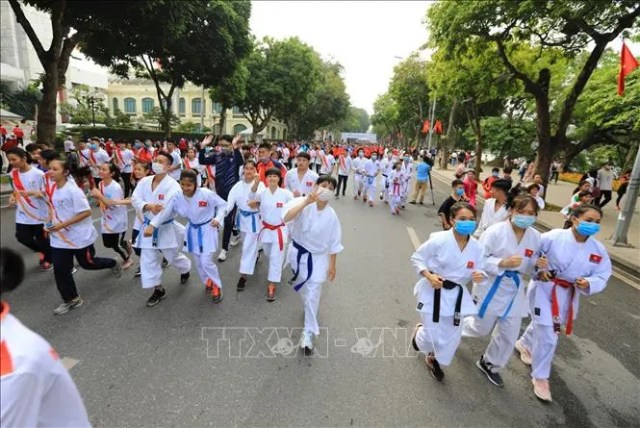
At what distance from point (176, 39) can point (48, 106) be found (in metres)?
6.09

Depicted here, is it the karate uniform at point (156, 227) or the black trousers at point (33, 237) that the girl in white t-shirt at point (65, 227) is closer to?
the karate uniform at point (156, 227)

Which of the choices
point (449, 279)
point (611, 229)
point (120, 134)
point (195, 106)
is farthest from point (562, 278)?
point (195, 106)

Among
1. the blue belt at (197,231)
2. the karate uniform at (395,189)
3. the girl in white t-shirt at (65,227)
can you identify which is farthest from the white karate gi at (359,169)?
the girl in white t-shirt at (65,227)

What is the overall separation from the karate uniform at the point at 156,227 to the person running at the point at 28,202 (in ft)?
5.24

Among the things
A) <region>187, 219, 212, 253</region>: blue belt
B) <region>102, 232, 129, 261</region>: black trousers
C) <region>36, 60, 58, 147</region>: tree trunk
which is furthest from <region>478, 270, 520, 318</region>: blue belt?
<region>36, 60, 58, 147</region>: tree trunk

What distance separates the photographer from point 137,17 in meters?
11.9

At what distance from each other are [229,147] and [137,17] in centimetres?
844

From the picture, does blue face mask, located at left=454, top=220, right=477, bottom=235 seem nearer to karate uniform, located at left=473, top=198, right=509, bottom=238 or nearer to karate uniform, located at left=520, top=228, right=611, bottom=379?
karate uniform, located at left=520, top=228, right=611, bottom=379

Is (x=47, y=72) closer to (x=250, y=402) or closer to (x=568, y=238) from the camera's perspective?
(x=250, y=402)

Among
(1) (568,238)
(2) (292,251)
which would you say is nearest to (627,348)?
(1) (568,238)

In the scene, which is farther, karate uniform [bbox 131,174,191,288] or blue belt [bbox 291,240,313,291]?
karate uniform [bbox 131,174,191,288]

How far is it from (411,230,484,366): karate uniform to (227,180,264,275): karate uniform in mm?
2414

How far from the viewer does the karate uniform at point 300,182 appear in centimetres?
623

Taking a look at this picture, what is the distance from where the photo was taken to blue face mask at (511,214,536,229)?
3.11 metres
